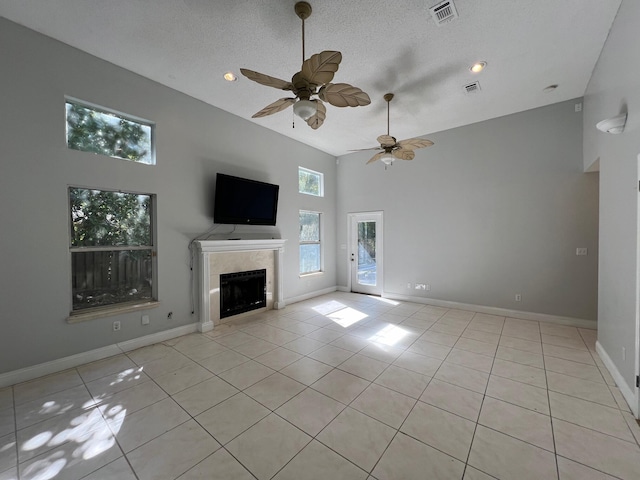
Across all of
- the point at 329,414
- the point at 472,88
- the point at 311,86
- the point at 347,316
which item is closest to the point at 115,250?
the point at 311,86

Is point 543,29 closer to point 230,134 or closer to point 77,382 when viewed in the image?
point 230,134

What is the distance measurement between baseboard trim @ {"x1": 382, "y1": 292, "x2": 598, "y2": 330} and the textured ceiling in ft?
11.5

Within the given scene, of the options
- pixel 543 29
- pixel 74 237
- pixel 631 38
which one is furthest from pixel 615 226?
pixel 74 237

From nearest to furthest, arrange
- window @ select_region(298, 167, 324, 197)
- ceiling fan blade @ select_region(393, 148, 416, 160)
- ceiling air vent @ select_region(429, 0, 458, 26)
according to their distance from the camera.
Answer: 1. ceiling air vent @ select_region(429, 0, 458, 26)
2. ceiling fan blade @ select_region(393, 148, 416, 160)
3. window @ select_region(298, 167, 324, 197)

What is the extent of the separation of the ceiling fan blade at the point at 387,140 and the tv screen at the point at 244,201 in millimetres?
2142

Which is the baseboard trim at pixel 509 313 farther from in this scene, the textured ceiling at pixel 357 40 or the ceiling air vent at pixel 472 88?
the ceiling air vent at pixel 472 88

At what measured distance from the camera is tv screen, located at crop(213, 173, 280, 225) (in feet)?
13.7

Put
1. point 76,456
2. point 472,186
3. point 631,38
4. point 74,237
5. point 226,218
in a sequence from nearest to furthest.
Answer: point 76,456
point 631,38
point 74,237
point 226,218
point 472,186

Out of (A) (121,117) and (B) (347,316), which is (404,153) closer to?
(B) (347,316)

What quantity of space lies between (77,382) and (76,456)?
4.01 ft

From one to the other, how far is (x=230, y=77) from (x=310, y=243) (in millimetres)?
3800

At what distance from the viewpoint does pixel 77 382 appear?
2654 mm

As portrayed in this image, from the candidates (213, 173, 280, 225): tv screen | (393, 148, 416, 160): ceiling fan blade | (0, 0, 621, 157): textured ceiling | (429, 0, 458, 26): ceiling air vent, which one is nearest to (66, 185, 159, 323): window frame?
(213, 173, 280, 225): tv screen

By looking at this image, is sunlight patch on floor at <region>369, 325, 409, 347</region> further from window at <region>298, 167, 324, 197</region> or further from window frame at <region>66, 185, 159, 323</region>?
window at <region>298, 167, 324, 197</region>
